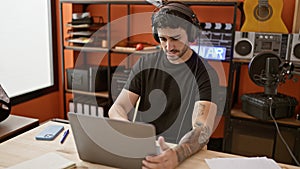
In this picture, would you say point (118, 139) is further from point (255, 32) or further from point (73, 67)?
point (73, 67)

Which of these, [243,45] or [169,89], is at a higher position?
[243,45]

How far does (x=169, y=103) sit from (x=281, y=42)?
3.89 ft

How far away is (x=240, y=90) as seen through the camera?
10.3ft

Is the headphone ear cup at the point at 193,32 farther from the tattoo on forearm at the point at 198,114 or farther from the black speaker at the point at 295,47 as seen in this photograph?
the black speaker at the point at 295,47

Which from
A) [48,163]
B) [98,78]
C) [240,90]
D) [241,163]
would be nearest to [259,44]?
[240,90]

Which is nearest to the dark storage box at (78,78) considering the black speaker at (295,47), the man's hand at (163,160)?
the black speaker at (295,47)

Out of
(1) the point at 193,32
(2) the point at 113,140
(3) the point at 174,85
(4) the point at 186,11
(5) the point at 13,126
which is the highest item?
(4) the point at 186,11

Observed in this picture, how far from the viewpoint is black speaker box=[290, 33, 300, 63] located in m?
2.48

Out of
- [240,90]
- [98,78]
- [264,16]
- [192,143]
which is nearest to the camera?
[192,143]

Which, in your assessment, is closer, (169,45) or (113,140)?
(113,140)

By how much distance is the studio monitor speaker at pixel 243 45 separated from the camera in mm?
2600

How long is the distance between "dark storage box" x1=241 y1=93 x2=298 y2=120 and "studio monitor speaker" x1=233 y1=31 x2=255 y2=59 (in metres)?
0.36

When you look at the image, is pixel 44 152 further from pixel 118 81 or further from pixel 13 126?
pixel 118 81

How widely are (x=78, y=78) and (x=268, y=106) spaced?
1899 mm
